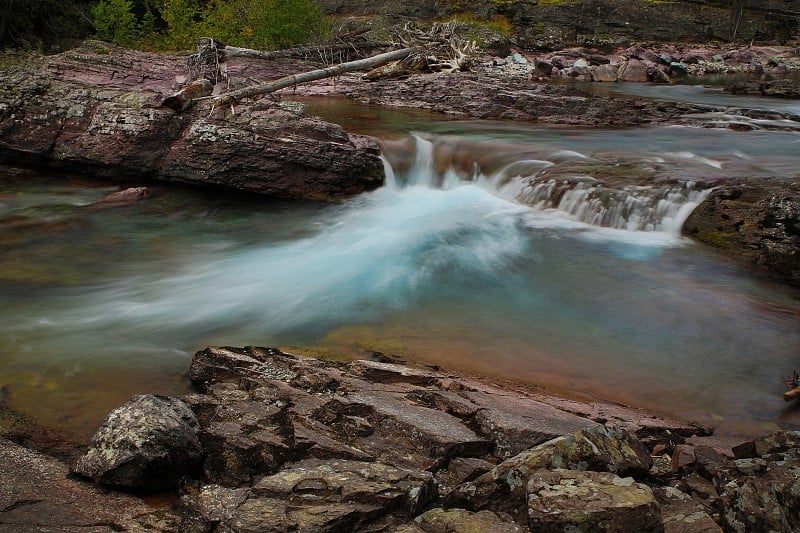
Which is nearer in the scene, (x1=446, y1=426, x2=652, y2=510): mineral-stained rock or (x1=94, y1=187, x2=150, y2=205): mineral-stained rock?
(x1=446, y1=426, x2=652, y2=510): mineral-stained rock

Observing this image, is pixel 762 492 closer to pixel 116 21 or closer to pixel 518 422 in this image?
pixel 518 422

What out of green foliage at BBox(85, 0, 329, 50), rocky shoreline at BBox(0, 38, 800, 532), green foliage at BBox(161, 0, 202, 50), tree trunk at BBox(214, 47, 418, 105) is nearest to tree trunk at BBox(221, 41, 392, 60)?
tree trunk at BBox(214, 47, 418, 105)

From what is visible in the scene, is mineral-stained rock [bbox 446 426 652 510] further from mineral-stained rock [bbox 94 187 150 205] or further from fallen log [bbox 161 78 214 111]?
fallen log [bbox 161 78 214 111]

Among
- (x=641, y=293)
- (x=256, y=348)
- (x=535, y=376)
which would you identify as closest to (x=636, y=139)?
(x=641, y=293)

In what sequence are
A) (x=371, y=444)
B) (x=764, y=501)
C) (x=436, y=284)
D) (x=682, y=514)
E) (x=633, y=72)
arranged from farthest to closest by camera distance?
(x=633, y=72) → (x=436, y=284) → (x=371, y=444) → (x=682, y=514) → (x=764, y=501)

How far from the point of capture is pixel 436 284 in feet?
23.7

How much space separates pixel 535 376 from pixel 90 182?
28.2 feet

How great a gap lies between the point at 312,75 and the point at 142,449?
14665 millimetres

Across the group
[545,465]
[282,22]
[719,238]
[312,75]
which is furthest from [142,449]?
[282,22]

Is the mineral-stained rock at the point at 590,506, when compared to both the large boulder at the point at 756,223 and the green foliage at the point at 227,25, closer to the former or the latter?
the large boulder at the point at 756,223

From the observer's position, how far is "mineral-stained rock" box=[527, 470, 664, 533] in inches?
107

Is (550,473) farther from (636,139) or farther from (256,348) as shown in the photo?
(636,139)

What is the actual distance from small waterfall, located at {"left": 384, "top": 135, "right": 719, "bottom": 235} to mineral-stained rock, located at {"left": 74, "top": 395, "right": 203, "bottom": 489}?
7126mm

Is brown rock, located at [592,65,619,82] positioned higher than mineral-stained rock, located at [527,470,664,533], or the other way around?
brown rock, located at [592,65,619,82]
